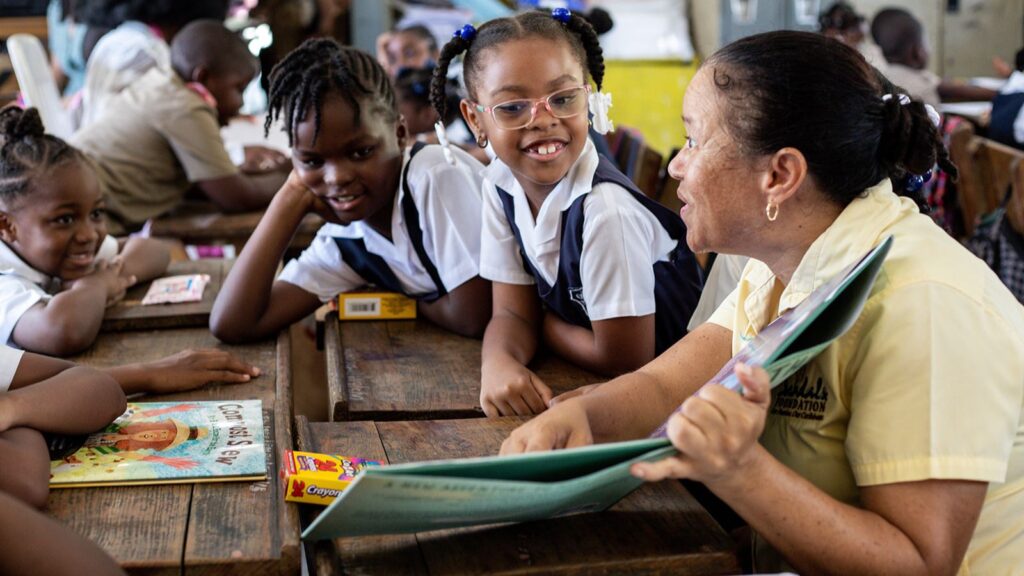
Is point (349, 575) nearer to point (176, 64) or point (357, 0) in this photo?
point (176, 64)

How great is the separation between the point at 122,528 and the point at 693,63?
6.31 meters

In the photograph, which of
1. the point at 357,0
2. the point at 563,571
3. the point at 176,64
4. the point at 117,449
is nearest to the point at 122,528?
the point at 117,449

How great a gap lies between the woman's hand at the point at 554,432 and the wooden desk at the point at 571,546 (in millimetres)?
87

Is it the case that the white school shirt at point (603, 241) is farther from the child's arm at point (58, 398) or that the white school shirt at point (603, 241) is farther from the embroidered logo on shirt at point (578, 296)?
the child's arm at point (58, 398)

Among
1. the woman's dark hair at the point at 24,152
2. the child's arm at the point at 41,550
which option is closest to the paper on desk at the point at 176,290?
the woman's dark hair at the point at 24,152

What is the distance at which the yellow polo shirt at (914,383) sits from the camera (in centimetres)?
110

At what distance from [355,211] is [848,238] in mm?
1266

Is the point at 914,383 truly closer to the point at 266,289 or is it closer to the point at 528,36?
the point at 528,36

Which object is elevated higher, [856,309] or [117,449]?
[856,309]

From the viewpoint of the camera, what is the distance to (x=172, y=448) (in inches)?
58.8

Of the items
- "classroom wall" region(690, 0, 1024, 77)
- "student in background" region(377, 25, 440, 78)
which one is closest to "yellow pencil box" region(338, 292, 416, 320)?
"student in background" region(377, 25, 440, 78)

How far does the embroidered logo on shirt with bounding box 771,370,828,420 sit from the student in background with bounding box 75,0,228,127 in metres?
3.10

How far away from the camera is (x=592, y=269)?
1857 millimetres

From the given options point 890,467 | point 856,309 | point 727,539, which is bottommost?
point 727,539
